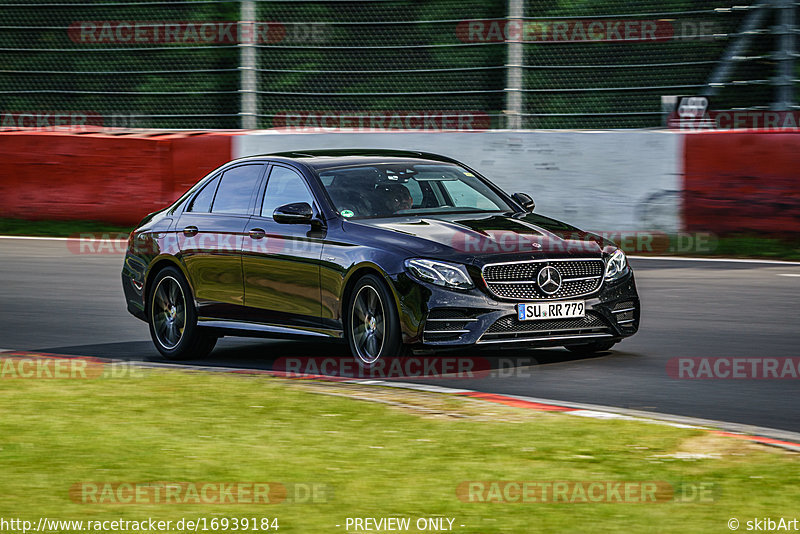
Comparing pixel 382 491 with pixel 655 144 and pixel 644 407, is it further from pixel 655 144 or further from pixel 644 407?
pixel 655 144

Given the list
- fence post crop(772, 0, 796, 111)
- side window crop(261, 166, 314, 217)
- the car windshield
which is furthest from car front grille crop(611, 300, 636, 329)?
fence post crop(772, 0, 796, 111)

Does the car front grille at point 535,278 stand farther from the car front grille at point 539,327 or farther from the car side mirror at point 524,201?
the car side mirror at point 524,201

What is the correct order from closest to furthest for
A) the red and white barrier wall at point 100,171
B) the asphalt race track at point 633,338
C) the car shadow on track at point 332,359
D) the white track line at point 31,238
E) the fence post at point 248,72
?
the asphalt race track at point 633,338
the car shadow on track at point 332,359
the red and white barrier wall at point 100,171
the fence post at point 248,72
the white track line at point 31,238

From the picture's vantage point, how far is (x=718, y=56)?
60.0 feet

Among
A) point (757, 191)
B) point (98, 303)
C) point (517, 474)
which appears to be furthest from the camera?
point (757, 191)

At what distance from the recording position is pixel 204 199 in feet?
38.2

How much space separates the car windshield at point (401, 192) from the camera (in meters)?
10.6

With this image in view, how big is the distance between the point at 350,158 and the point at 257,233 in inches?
36.3

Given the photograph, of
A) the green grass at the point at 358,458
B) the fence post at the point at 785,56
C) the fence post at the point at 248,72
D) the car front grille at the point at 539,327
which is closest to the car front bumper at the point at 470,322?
the car front grille at the point at 539,327

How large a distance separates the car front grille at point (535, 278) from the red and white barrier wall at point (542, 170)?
7.57 m

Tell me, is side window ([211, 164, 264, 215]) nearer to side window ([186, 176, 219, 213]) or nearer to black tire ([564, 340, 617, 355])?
side window ([186, 176, 219, 213])

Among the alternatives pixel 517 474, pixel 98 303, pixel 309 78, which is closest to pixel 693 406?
pixel 517 474

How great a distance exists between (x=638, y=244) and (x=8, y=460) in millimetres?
12023

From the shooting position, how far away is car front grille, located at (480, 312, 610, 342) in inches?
385
